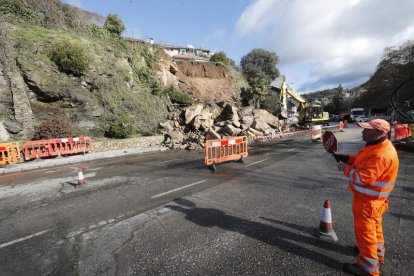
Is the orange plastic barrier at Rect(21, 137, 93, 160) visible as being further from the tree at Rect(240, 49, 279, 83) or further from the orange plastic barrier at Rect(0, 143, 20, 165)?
the tree at Rect(240, 49, 279, 83)

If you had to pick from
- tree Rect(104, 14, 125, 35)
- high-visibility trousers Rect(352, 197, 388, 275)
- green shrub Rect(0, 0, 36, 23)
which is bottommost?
high-visibility trousers Rect(352, 197, 388, 275)

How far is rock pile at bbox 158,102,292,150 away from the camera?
1780 cm

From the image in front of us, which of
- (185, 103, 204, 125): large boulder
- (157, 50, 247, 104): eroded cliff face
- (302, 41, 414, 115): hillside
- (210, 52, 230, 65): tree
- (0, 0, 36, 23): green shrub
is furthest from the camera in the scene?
(302, 41, 414, 115): hillside

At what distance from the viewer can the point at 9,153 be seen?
11.5 metres

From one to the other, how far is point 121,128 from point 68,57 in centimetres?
588

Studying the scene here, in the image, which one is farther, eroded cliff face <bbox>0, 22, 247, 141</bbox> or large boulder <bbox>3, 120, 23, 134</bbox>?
eroded cliff face <bbox>0, 22, 247, 141</bbox>

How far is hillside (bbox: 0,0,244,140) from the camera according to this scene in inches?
548

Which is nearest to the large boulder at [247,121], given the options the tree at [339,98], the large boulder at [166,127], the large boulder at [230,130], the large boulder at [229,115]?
the large boulder at [229,115]

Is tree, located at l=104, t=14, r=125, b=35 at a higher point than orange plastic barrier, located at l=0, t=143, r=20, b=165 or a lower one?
higher

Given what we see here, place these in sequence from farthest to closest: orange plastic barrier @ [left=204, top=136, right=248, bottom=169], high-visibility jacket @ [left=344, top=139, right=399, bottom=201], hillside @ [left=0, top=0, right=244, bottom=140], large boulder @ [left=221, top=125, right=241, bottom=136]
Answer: large boulder @ [left=221, top=125, right=241, bottom=136] < hillside @ [left=0, top=0, right=244, bottom=140] < orange plastic barrier @ [left=204, top=136, right=248, bottom=169] < high-visibility jacket @ [left=344, top=139, right=399, bottom=201]

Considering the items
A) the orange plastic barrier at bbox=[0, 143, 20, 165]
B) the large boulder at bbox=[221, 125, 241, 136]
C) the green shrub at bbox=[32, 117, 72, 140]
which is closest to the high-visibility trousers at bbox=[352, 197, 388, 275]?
the orange plastic barrier at bbox=[0, 143, 20, 165]

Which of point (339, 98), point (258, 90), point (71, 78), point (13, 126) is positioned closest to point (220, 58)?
point (258, 90)

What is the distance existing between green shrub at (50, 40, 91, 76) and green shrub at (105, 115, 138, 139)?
4.22 meters

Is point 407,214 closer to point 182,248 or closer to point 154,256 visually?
point 182,248
